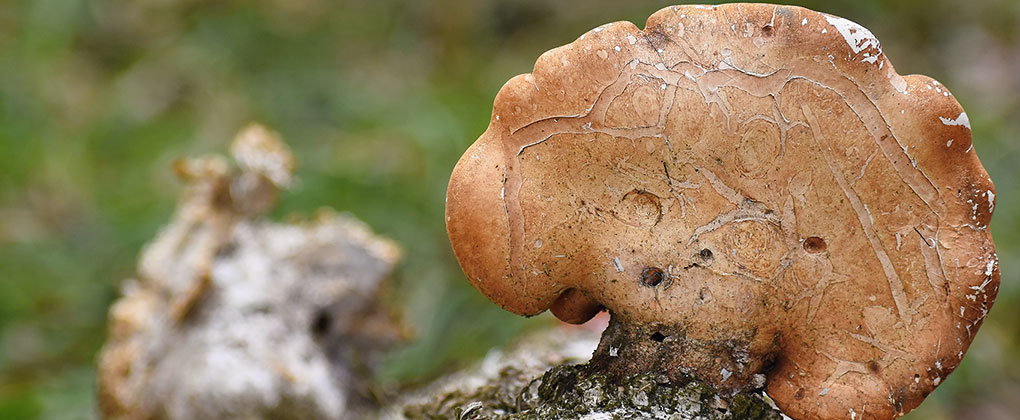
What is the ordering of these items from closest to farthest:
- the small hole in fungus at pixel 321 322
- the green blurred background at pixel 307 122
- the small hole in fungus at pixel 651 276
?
the small hole in fungus at pixel 651 276 → the small hole in fungus at pixel 321 322 → the green blurred background at pixel 307 122

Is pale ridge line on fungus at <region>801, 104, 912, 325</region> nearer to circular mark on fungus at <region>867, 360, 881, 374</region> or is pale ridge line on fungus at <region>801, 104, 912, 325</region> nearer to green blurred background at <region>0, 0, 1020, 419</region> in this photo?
circular mark on fungus at <region>867, 360, 881, 374</region>

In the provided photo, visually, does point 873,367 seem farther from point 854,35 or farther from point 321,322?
point 321,322

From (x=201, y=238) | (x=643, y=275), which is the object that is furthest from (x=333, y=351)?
(x=643, y=275)

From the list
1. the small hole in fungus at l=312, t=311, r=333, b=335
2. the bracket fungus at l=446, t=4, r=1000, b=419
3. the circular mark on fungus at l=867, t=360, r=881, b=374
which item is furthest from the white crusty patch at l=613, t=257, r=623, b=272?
the small hole in fungus at l=312, t=311, r=333, b=335

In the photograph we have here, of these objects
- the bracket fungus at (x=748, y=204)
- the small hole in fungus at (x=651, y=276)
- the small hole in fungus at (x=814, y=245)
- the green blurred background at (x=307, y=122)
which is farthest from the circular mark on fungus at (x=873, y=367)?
the green blurred background at (x=307, y=122)

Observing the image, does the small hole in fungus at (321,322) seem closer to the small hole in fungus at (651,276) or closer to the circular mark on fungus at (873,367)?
the small hole in fungus at (651,276)

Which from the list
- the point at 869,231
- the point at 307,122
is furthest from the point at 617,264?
the point at 307,122

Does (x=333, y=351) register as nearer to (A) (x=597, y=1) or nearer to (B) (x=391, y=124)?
(B) (x=391, y=124)

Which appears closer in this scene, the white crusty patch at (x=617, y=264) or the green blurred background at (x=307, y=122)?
the white crusty patch at (x=617, y=264)
